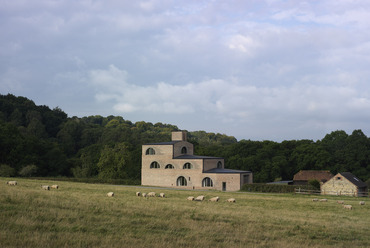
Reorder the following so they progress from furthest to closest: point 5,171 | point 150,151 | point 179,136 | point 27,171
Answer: point 179,136 → point 27,171 → point 150,151 → point 5,171

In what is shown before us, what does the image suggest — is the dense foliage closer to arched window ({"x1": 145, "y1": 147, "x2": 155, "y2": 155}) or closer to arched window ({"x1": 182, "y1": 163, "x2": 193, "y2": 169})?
arched window ({"x1": 145, "y1": 147, "x2": 155, "y2": 155})

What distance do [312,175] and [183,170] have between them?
32917 mm

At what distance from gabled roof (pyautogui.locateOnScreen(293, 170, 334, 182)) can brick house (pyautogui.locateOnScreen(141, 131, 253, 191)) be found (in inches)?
867

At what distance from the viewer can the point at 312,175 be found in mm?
84625

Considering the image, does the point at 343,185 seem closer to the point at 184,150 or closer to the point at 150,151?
the point at 184,150

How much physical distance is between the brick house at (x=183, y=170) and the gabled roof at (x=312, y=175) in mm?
22012

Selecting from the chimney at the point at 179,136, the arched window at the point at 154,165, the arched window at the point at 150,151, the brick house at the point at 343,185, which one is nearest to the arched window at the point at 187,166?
the arched window at the point at 154,165

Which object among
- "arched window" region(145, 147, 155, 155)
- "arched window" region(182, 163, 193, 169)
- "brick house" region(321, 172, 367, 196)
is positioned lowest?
"brick house" region(321, 172, 367, 196)

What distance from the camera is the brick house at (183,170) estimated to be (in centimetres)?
6562

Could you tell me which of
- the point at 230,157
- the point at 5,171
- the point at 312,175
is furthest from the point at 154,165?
the point at 312,175

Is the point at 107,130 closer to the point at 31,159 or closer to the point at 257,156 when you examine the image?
the point at 31,159

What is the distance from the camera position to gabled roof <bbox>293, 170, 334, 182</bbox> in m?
82.9

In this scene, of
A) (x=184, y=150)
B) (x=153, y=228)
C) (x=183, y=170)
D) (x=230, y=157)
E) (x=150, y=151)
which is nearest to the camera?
(x=153, y=228)

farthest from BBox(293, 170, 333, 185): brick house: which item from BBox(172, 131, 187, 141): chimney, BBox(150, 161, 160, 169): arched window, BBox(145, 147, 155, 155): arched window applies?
BBox(145, 147, 155, 155): arched window
